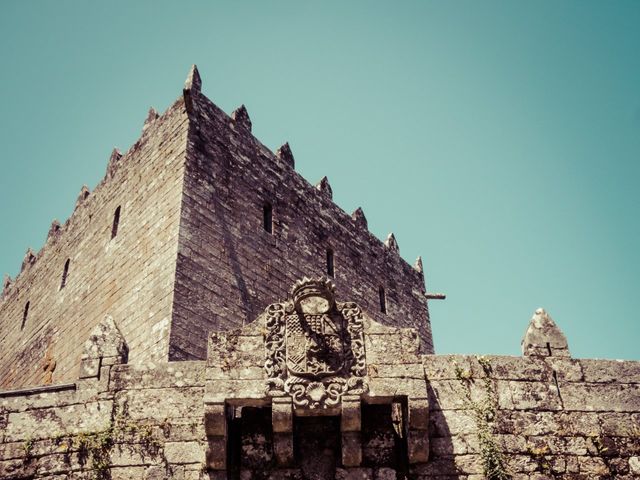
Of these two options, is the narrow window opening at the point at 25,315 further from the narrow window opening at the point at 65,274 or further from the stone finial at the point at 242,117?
the stone finial at the point at 242,117

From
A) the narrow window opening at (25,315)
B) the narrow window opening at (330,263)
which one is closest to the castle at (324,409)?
the narrow window opening at (330,263)

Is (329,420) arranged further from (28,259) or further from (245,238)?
(28,259)

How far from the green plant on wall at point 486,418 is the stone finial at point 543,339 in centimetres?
61

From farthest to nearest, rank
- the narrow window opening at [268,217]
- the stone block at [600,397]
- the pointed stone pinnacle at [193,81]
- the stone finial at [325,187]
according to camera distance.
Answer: the stone finial at [325,187] → the narrow window opening at [268,217] → the pointed stone pinnacle at [193,81] → the stone block at [600,397]

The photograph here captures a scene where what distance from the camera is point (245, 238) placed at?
14.7m

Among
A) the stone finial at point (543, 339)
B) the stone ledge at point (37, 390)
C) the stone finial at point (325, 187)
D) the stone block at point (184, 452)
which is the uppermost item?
the stone finial at point (325, 187)

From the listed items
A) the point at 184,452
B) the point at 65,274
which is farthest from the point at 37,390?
the point at 65,274

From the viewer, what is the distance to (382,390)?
26.0ft

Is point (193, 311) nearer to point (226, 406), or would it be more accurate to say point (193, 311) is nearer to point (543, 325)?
point (226, 406)

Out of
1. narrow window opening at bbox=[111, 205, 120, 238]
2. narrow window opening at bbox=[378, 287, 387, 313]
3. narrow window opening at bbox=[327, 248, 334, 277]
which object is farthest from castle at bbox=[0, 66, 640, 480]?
narrow window opening at bbox=[378, 287, 387, 313]

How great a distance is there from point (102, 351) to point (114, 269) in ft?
20.5

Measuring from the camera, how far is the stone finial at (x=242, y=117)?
1619cm

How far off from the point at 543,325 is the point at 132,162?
32.8 ft

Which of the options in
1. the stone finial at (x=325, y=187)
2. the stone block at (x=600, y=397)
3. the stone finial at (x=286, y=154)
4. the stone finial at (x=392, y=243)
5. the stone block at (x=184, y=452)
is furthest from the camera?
the stone finial at (x=392, y=243)
